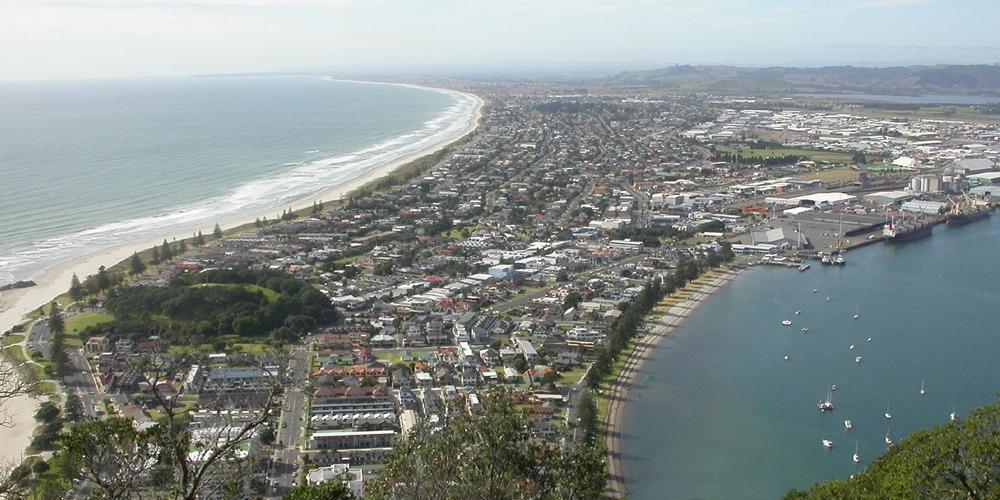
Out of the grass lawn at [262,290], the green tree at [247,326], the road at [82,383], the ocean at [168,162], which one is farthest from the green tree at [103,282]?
the green tree at [247,326]

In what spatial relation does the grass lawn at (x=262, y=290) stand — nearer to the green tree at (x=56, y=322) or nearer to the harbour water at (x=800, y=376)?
the green tree at (x=56, y=322)

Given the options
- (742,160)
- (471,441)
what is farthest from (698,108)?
(471,441)

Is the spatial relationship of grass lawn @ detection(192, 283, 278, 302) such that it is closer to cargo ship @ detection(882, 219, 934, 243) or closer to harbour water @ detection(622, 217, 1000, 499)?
harbour water @ detection(622, 217, 1000, 499)

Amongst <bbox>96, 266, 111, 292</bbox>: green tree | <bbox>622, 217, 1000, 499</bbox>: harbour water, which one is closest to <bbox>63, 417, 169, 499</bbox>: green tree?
<bbox>622, 217, 1000, 499</bbox>: harbour water

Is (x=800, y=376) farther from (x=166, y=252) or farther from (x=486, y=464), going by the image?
(x=166, y=252)

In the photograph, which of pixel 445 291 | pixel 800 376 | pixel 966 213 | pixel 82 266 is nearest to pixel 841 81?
pixel 966 213

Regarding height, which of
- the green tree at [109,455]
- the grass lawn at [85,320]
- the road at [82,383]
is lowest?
the road at [82,383]

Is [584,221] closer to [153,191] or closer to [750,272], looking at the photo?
[750,272]
